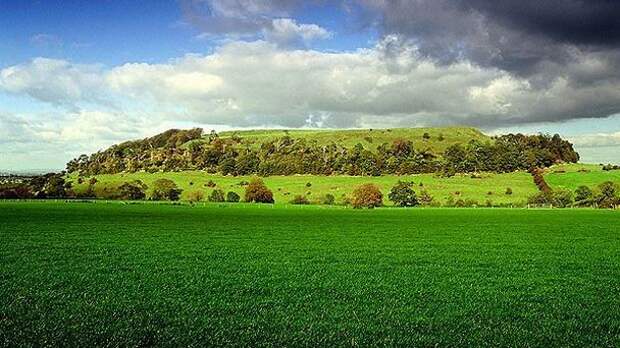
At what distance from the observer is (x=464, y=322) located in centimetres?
1792

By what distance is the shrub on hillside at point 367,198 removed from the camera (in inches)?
5276

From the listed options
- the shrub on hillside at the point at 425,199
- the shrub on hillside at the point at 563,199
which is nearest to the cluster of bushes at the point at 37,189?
the shrub on hillside at the point at 425,199

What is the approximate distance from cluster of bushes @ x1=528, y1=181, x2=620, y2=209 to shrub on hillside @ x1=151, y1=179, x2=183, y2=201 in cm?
9658

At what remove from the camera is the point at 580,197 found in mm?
143500

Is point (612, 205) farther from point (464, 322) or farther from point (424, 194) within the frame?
point (464, 322)

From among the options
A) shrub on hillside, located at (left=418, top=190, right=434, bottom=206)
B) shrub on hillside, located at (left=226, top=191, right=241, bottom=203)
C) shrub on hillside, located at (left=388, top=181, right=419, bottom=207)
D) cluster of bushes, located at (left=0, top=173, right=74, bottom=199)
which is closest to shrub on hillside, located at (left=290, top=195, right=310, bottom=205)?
shrub on hillside, located at (left=226, top=191, right=241, bottom=203)

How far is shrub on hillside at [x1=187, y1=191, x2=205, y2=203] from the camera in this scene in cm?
15900

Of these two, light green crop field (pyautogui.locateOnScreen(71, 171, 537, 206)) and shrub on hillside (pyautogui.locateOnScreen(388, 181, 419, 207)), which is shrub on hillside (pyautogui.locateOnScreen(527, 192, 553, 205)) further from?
shrub on hillside (pyautogui.locateOnScreen(388, 181, 419, 207))

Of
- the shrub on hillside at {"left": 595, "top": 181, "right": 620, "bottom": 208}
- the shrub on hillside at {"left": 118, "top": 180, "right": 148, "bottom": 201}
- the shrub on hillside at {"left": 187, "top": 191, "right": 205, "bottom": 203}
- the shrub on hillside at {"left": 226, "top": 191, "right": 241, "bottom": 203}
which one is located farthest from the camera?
the shrub on hillside at {"left": 187, "top": 191, "right": 205, "bottom": 203}

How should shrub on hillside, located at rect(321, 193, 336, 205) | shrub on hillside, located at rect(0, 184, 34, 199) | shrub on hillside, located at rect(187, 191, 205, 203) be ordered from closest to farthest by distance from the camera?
1. shrub on hillside, located at rect(321, 193, 336, 205)
2. shrub on hillside, located at rect(0, 184, 34, 199)
3. shrub on hillside, located at rect(187, 191, 205, 203)

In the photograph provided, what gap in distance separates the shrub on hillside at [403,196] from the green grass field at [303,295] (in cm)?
9953

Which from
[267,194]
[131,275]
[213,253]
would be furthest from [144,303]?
[267,194]

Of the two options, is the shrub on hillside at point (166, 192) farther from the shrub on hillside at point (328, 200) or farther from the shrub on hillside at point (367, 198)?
the shrub on hillside at point (367, 198)

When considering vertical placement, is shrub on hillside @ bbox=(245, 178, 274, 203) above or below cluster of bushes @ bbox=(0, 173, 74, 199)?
below
